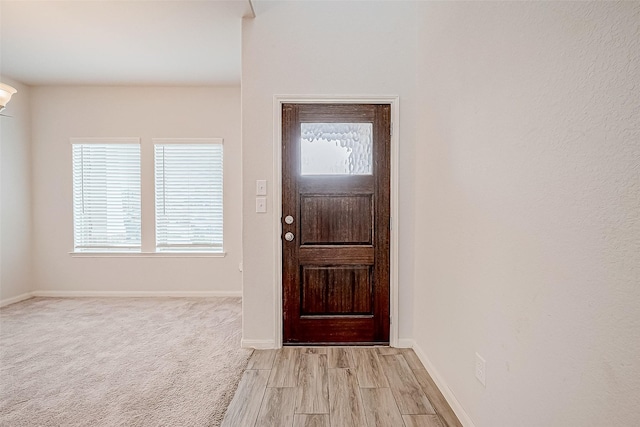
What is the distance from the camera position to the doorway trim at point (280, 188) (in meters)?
2.74

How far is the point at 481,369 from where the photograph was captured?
1.63m

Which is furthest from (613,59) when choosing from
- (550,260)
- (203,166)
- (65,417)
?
(203,166)

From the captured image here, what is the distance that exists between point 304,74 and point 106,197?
320cm

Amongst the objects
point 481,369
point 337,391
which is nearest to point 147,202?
point 337,391

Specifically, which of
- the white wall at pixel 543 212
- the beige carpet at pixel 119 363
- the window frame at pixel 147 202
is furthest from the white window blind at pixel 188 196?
Result: the white wall at pixel 543 212

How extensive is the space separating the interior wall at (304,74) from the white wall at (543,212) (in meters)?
0.68

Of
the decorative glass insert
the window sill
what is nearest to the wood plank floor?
the decorative glass insert

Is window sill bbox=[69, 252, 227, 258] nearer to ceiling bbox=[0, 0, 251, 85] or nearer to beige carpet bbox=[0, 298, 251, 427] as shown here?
beige carpet bbox=[0, 298, 251, 427]

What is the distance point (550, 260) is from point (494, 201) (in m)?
0.43

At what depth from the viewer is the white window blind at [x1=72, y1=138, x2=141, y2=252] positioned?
4.36 metres

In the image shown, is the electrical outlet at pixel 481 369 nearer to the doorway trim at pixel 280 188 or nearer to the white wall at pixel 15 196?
the doorway trim at pixel 280 188

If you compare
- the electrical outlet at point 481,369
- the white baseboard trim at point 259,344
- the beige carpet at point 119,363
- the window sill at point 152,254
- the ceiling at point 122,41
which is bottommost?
the beige carpet at point 119,363

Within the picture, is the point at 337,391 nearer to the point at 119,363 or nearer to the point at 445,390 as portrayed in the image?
the point at 445,390

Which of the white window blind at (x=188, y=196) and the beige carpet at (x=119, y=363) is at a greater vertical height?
the white window blind at (x=188, y=196)
